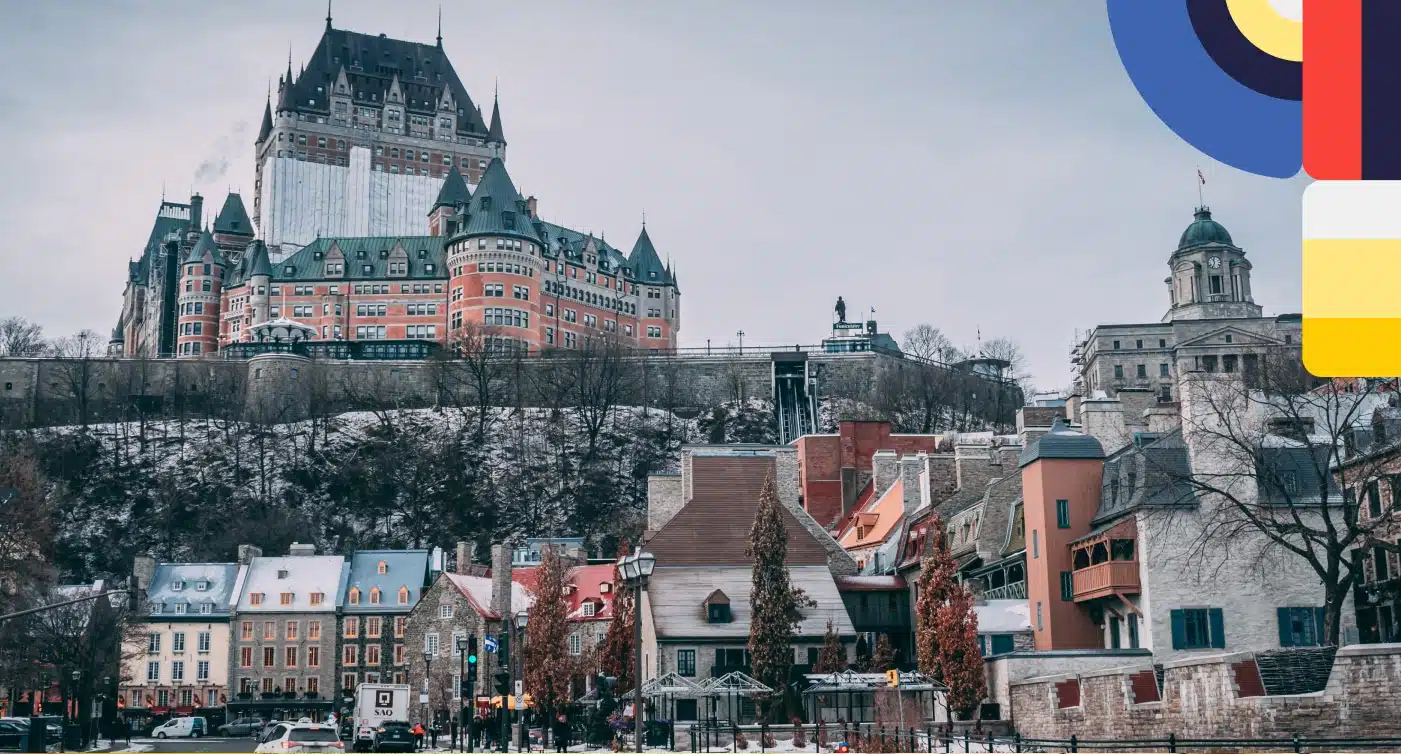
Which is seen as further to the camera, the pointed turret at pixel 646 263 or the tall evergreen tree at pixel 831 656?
the pointed turret at pixel 646 263

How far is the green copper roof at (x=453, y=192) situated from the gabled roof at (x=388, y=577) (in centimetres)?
8861

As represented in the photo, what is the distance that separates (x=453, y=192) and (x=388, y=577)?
309 ft

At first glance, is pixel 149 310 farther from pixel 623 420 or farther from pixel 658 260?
pixel 623 420

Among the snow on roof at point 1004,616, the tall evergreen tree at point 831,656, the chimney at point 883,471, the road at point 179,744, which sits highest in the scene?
the chimney at point 883,471

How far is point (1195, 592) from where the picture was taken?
4247cm

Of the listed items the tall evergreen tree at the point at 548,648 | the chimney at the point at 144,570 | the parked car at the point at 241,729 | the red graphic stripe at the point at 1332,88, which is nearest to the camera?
the red graphic stripe at the point at 1332,88

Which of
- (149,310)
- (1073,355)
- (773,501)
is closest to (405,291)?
(149,310)

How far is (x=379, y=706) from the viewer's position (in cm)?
4806

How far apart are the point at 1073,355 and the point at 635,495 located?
2024 inches

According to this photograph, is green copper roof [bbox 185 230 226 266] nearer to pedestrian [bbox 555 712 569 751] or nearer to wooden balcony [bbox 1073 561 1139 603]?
pedestrian [bbox 555 712 569 751]

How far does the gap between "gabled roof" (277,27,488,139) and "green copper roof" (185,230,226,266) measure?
20926 mm

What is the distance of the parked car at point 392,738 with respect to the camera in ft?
148

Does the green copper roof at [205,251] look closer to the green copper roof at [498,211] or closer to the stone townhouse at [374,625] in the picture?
the green copper roof at [498,211]

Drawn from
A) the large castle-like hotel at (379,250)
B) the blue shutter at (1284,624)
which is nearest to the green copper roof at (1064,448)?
the blue shutter at (1284,624)
